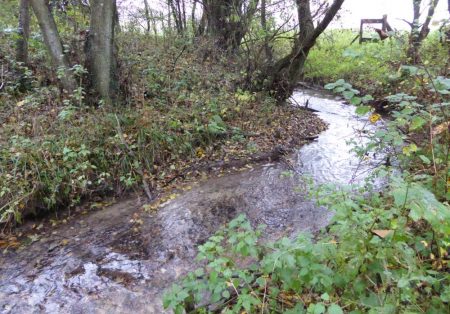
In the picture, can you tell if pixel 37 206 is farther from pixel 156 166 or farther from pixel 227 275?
pixel 227 275

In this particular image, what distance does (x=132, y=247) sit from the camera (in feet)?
14.8

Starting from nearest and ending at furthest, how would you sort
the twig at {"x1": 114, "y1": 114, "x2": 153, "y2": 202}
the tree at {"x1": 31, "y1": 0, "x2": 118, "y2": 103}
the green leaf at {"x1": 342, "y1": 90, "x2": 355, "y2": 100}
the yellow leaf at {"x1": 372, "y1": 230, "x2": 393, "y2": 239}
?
the yellow leaf at {"x1": 372, "y1": 230, "x2": 393, "y2": 239} → the green leaf at {"x1": 342, "y1": 90, "x2": 355, "y2": 100} → the twig at {"x1": 114, "y1": 114, "x2": 153, "y2": 202} → the tree at {"x1": 31, "y1": 0, "x2": 118, "y2": 103}

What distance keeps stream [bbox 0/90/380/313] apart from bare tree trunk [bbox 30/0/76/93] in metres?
3.03

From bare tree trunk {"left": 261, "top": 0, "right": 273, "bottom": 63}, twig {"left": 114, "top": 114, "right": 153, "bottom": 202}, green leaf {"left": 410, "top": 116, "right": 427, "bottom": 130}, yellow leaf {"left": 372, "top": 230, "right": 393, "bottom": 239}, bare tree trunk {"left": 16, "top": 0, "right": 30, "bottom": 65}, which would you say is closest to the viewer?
yellow leaf {"left": 372, "top": 230, "right": 393, "bottom": 239}

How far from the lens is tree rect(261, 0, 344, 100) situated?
30.5 feet

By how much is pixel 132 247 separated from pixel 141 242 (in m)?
0.14

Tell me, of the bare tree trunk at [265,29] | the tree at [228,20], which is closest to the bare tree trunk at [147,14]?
the tree at [228,20]

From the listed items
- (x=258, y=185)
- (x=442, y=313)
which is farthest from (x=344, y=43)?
(x=442, y=313)

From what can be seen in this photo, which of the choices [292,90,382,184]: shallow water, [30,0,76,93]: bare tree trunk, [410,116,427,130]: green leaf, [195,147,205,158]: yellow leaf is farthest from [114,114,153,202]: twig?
[410,116,427,130]: green leaf

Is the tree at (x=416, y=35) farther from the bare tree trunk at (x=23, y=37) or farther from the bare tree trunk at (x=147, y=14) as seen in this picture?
the bare tree trunk at (x=147, y=14)

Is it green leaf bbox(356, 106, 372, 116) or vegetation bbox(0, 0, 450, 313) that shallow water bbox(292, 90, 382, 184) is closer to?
vegetation bbox(0, 0, 450, 313)

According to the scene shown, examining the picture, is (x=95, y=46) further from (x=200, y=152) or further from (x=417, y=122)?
(x=417, y=122)

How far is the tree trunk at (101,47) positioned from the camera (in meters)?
6.95

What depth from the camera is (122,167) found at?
19.3 ft
